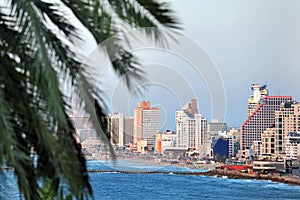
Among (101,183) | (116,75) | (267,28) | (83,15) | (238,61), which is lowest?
(101,183)

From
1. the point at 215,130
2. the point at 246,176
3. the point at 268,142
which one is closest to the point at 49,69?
the point at 215,130

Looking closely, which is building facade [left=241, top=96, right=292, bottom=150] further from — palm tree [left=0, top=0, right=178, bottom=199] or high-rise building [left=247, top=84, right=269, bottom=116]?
palm tree [left=0, top=0, right=178, bottom=199]

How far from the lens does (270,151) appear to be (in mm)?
13766

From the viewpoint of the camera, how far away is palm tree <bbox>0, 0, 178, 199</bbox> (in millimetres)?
1155

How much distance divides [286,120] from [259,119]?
0.67m

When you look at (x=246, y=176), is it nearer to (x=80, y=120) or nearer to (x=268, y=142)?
(x=268, y=142)

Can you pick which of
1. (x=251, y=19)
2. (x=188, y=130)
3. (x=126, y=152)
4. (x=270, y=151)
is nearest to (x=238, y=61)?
(x=251, y=19)

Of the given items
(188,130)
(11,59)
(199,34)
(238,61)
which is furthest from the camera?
(238,61)

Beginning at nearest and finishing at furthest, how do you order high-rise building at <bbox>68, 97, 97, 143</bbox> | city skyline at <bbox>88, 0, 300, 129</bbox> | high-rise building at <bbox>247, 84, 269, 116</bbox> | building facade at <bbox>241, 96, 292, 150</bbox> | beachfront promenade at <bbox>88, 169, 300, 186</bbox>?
high-rise building at <bbox>68, 97, 97, 143</bbox>, building facade at <bbox>241, 96, 292, 150</bbox>, city skyline at <bbox>88, 0, 300, 129</bbox>, beachfront promenade at <bbox>88, 169, 300, 186</bbox>, high-rise building at <bbox>247, 84, 269, 116</bbox>

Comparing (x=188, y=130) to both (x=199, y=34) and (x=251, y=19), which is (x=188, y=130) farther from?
(x=251, y=19)

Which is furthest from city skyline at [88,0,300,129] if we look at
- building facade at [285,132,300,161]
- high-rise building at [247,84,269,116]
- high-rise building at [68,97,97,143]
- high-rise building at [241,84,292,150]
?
high-rise building at [68,97,97,143]

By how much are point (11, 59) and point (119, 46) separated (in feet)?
0.86

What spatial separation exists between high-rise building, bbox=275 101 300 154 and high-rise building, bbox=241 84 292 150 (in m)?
0.16

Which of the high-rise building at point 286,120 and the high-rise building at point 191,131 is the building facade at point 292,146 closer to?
the high-rise building at point 286,120
